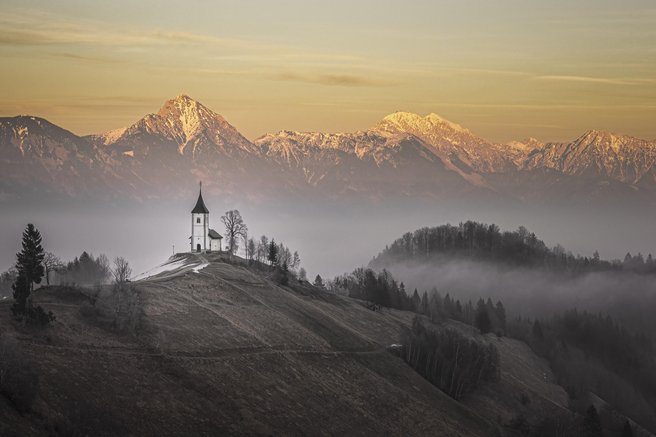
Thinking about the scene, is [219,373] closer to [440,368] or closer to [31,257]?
[31,257]

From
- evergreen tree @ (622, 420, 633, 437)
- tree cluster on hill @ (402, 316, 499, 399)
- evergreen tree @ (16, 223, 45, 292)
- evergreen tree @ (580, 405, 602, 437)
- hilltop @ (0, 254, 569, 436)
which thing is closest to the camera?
hilltop @ (0, 254, 569, 436)

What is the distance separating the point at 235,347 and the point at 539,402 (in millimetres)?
76490

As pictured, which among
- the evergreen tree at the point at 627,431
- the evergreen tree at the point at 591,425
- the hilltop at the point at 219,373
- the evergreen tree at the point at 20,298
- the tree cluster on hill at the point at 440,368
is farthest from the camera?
the evergreen tree at the point at 627,431

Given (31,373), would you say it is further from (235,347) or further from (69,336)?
(235,347)

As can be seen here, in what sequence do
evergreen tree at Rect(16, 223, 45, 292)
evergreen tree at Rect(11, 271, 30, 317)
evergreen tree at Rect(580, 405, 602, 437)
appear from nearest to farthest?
evergreen tree at Rect(11, 271, 30, 317) → evergreen tree at Rect(16, 223, 45, 292) → evergreen tree at Rect(580, 405, 602, 437)

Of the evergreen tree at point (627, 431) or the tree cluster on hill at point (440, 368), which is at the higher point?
the tree cluster on hill at point (440, 368)

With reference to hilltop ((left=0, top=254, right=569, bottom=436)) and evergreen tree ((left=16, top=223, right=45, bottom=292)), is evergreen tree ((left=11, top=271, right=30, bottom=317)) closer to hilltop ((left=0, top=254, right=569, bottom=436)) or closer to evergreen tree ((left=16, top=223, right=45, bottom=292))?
hilltop ((left=0, top=254, right=569, bottom=436))

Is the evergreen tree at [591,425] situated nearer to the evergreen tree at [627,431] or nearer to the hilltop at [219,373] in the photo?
the hilltop at [219,373]

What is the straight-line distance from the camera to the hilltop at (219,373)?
366 feet

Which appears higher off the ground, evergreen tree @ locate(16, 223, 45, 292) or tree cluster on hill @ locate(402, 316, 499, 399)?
evergreen tree @ locate(16, 223, 45, 292)

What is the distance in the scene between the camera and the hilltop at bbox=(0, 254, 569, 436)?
366 ft

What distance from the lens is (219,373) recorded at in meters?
134

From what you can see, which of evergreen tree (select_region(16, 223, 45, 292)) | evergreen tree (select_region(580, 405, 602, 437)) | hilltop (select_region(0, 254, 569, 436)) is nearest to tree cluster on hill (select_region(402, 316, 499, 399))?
hilltop (select_region(0, 254, 569, 436))

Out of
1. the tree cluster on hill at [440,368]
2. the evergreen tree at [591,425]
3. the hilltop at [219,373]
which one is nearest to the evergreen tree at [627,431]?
the evergreen tree at [591,425]
